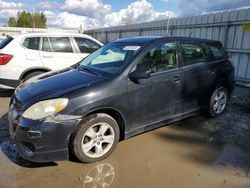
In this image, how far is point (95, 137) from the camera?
3.19 meters

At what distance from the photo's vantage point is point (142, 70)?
3357mm

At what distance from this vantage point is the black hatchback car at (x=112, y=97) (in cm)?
286

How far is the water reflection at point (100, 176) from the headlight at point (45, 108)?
0.90m

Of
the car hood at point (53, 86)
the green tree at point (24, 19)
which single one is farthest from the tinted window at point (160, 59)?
the green tree at point (24, 19)

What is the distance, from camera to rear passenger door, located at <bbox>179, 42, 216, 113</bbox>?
411cm

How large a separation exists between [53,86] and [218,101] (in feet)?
10.9

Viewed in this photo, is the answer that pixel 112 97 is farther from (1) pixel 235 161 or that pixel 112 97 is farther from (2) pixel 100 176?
(1) pixel 235 161

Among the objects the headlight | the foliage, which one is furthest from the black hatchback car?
the foliage

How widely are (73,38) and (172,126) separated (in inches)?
148

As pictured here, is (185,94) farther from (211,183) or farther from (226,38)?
(226,38)

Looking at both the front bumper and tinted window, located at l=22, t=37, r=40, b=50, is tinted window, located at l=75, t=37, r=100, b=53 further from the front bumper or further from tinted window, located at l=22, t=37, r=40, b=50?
the front bumper

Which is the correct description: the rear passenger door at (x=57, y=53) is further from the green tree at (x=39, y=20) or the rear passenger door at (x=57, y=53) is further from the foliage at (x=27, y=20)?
the green tree at (x=39, y=20)

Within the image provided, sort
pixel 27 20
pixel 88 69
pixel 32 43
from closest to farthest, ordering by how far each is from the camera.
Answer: pixel 88 69 < pixel 32 43 < pixel 27 20

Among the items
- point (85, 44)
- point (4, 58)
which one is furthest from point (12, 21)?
point (4, 58)
